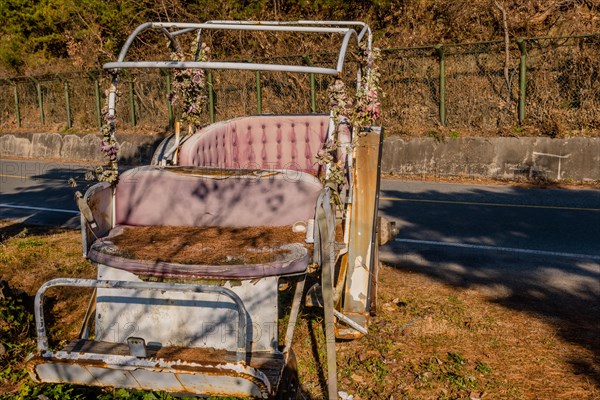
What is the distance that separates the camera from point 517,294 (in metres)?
6.59

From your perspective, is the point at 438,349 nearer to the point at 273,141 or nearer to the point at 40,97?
the point at 273,141

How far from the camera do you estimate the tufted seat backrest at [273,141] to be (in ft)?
23.9

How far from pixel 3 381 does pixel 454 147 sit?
1211 centimetres

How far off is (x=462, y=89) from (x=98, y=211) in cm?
1392

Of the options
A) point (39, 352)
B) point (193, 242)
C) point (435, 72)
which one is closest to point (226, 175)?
point (193, 242)

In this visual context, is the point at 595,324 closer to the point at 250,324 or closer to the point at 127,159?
the point at 250,324

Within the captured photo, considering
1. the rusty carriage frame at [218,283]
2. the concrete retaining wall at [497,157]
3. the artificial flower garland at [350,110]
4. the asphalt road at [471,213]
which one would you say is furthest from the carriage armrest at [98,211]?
the concrete retaining wall at [497,157]

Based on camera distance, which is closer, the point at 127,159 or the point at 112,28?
the point at 127,159

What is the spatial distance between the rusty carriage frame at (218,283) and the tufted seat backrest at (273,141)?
4.57ft

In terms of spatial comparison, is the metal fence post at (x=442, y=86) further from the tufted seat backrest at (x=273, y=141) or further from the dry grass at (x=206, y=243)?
the dry grass at (x=206, y=243)

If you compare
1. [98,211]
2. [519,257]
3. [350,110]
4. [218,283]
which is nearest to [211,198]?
[98,211]

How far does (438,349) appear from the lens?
5230 millimetres

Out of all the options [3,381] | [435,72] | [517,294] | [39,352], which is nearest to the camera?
[39,352]

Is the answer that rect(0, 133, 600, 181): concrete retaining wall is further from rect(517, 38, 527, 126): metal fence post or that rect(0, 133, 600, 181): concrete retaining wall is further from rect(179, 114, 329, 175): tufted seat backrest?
rect(179, 114, 329, 175): tufted seat backrest
